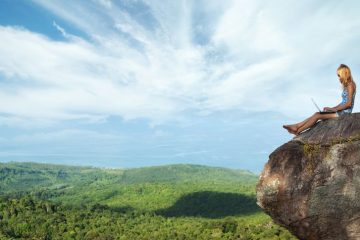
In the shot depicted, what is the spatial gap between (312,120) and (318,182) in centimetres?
307

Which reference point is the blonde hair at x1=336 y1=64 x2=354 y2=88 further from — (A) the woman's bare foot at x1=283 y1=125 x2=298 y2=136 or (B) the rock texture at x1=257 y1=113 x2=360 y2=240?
(A) the woman's bare foot at x1=283 y1=125 x2=298 y2=136

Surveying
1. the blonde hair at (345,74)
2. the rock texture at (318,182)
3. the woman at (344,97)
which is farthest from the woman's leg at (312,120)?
the blonde hair at (345,74)

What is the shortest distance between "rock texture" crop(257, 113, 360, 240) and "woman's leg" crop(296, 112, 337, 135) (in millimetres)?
243

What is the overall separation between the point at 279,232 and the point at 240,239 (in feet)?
39.6

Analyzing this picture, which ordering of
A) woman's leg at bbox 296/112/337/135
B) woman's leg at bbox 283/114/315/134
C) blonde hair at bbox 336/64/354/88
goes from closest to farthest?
1. blonde hair at bbox 336/64/354/88
2. woman's leg at bbox 296/112/337/135
3. woman's leg at bbox 283/114/315/134

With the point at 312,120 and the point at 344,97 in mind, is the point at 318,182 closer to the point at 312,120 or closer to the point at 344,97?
the point at 312,120

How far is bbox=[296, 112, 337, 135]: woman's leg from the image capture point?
58.7 feet

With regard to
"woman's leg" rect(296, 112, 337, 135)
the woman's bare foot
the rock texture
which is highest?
"woman's leg" rect(296, 112, 337, 135)

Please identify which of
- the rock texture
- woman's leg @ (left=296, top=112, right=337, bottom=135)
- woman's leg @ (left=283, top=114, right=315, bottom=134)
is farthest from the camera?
woman's leg @ (left=283, top=114, right=315, bottom=134)

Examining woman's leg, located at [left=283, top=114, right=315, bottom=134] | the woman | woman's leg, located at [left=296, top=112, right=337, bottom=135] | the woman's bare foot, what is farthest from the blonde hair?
the woman's bare foot

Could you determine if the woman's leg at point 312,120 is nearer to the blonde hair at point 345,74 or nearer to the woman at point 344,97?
the woman at point 344,97

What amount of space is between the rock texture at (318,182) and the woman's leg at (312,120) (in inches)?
9.6

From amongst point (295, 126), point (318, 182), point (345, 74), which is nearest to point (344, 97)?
point (345, 74)

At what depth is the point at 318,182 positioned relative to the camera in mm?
16469
